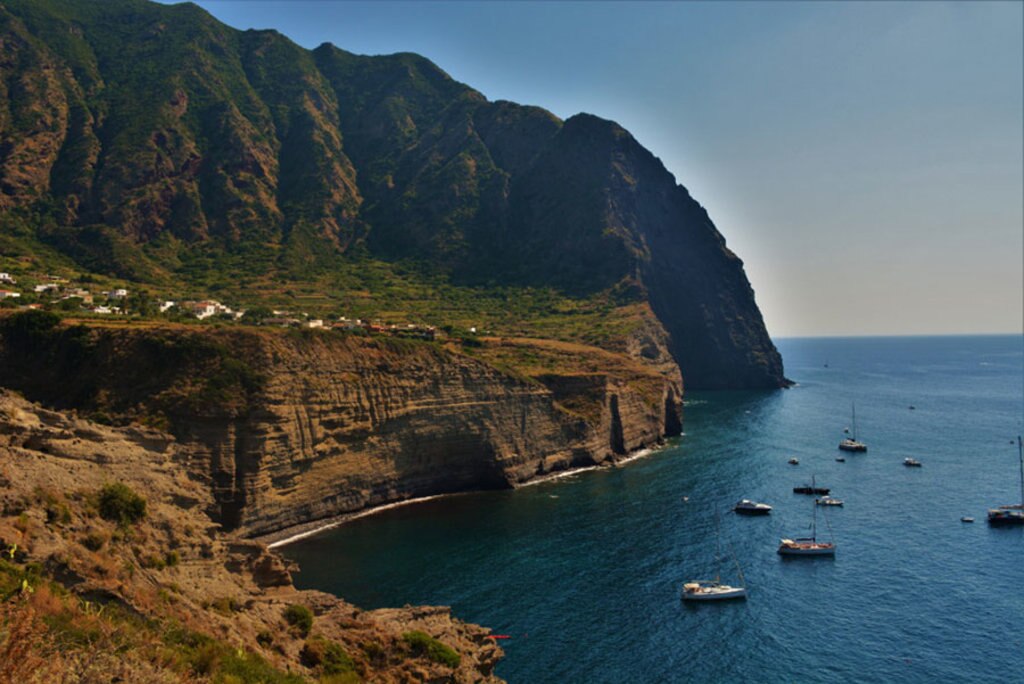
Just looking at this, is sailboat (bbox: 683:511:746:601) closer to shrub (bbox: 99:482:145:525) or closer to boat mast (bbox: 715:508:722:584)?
boat mast (bbox: 715:508:722:584)

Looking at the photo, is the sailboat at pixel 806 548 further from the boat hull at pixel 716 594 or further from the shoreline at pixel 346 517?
the shoreline at pixel 346 517

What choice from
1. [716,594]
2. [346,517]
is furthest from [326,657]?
[346,517]

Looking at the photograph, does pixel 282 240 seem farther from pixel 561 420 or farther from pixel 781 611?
pixel 781 611

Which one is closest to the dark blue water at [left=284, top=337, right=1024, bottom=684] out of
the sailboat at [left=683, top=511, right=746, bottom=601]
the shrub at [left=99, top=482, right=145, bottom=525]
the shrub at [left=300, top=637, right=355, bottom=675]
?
the sailboat at [left=683, top=511, right=746, bottom=601]

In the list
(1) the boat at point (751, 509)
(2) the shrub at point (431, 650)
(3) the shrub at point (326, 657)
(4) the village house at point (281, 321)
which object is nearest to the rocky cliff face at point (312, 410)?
(4) the village house at point (281, 321)

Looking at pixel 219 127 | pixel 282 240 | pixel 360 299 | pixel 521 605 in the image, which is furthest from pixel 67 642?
pixel 219 127

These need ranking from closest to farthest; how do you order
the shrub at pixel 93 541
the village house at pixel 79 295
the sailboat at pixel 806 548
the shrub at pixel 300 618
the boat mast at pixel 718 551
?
the shrub at pixel 93 541 → the shrub at pixel 300 618 → the boat mast at pixel 718 551 → the sailboat at pixel 806 548 → the village house at pixel 79 295

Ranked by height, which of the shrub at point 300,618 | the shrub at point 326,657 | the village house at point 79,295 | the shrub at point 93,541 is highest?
the village house at point 79,295
